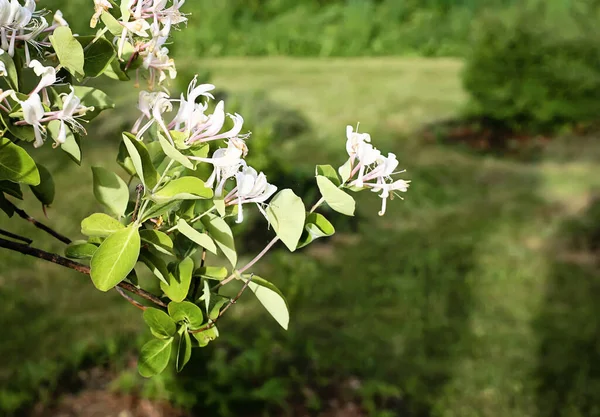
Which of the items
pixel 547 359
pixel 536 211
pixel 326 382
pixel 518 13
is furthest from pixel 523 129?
pixel 326 382

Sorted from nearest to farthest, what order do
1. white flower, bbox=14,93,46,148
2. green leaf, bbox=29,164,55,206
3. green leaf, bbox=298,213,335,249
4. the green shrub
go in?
1. white flower, bbox=14,93,46,148
2. green leaf, bbox=298,213,335,249
3. green leaf, bbox=29,164,55,206
4. the green shrub

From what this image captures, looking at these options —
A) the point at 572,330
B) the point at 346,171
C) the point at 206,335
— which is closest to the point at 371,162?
the point at 346,171

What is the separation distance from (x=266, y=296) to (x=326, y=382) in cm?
184

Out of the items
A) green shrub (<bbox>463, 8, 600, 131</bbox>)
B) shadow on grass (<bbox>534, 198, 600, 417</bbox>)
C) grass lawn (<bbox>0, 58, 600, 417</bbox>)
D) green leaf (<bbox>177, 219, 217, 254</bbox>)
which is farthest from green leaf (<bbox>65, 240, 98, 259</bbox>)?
green shrub (<bbox>463, 8, 600, 131</bbox>)

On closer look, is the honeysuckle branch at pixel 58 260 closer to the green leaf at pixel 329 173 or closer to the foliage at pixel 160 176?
the foliage at pixel 160 176

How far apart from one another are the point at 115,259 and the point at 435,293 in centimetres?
289

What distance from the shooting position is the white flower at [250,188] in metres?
0.68

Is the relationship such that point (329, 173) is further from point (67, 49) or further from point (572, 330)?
point (572, 330)

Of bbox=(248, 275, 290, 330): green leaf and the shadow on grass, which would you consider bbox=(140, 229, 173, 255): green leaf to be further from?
the shadow on grass

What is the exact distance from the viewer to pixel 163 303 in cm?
82

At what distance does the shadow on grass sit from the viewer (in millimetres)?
2725

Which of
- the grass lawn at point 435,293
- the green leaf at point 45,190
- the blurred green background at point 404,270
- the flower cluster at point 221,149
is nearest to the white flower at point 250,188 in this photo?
the flower cluster at point 221,149

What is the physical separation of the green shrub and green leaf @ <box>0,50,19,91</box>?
5.15 m

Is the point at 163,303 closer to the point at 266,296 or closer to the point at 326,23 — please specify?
the point at 266,296
